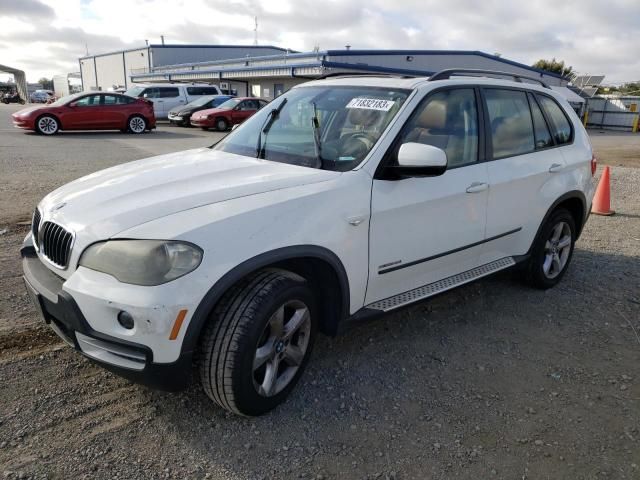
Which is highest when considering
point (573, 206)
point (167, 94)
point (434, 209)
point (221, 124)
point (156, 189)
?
point (167, 94)

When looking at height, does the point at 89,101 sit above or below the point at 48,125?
above

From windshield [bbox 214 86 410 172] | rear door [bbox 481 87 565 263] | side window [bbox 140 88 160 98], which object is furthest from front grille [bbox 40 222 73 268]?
side window [bbox 140 88 160 98]

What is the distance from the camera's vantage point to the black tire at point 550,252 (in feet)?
14.5

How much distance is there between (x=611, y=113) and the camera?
121 ft

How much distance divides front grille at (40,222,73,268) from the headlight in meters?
0.35

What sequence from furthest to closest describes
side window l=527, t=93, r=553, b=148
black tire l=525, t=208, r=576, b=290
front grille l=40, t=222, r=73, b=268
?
black tire l=525, t=208, r=576, b=290 < side window l=527, t=93, r=553, b=148 < front grille l=40, t=222, r=73, b=268

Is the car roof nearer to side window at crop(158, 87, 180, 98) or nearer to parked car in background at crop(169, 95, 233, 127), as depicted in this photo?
parked car in background at crop(169, 95, 233, 127)

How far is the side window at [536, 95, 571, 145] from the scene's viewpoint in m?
4.46

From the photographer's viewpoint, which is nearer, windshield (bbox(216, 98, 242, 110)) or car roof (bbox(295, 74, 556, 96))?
car roof (bbox(295, 74, 556, 96))

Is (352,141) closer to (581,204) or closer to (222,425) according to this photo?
(222,425)

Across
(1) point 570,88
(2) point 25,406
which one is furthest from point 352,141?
(1) point 570,88

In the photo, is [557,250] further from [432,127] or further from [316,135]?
[316,135]

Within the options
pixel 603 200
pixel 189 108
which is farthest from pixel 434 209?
pixel 189 108

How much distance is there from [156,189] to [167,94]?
932 inches
